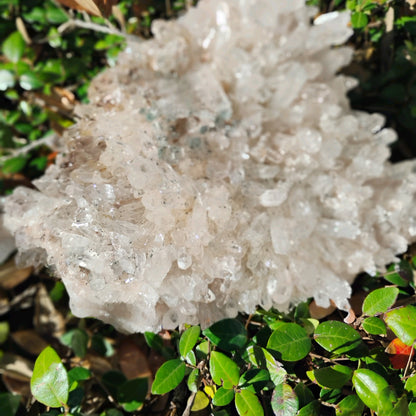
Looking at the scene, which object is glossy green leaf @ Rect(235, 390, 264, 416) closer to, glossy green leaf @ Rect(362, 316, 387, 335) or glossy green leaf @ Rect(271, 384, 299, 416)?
glossy green leaf @ Rect(271, 384, 299, 416)

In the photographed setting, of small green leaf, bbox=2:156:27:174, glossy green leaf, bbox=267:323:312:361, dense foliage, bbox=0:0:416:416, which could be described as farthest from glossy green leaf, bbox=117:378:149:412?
small green leaf, bbox=2:156:27:174

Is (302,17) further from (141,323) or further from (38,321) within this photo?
(38,321)

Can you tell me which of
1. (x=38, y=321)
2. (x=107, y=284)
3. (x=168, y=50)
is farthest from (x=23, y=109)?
(x=107, y=284)

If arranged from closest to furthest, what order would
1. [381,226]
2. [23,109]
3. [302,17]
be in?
1. [381,226]
2. [302,17]
3. [23,109]

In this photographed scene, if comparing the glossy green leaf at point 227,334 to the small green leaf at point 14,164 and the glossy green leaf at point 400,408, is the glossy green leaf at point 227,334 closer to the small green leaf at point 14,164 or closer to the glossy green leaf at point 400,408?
the glossy green leaf at point 400,408

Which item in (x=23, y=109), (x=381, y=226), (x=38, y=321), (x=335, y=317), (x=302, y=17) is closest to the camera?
(x=335, y=317)

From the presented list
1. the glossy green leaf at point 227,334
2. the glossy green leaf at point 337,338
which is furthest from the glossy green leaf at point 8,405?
the glossy green leaf at point 337,338

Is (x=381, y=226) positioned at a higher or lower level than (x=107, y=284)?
lower
